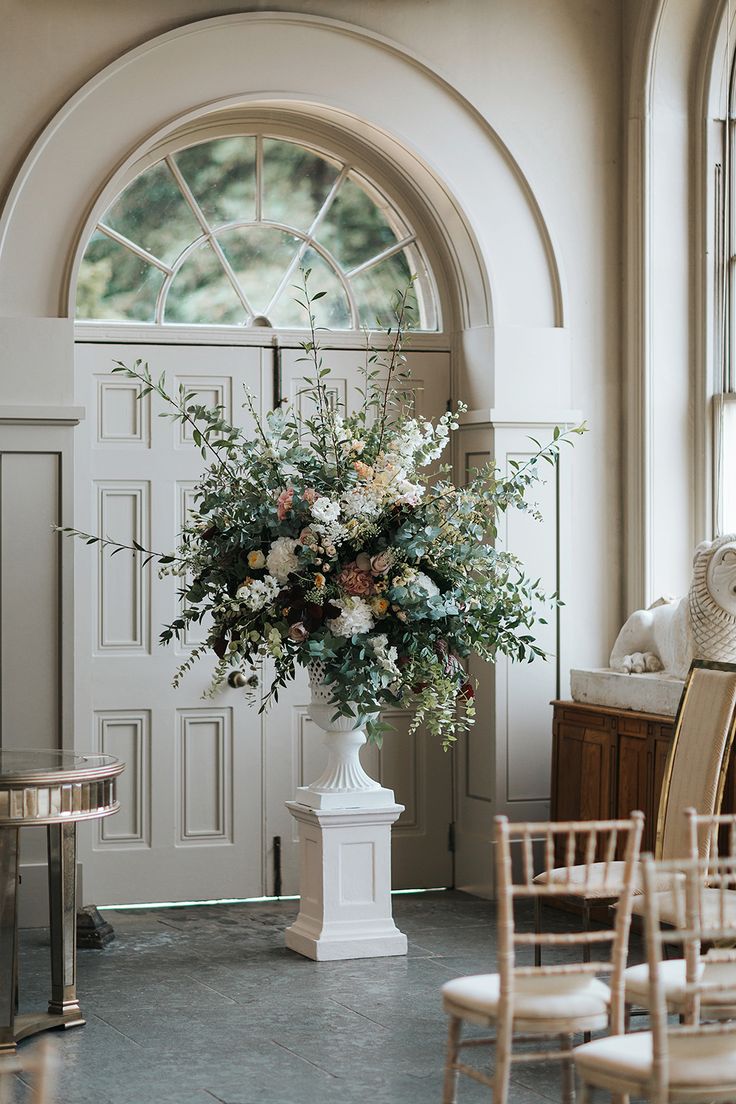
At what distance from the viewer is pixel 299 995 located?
4969 mm

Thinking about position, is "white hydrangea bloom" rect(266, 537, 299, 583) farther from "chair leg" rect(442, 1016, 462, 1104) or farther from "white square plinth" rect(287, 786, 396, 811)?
"chair leg" rect(442, 1016, 462, 1104)

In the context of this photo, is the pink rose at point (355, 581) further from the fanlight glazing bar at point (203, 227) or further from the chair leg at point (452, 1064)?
the chair leg at point (452, 1064)

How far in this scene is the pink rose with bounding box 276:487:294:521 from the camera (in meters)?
5.13

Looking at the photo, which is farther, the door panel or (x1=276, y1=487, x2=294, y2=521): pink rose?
the door panel

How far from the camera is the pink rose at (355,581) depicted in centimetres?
512

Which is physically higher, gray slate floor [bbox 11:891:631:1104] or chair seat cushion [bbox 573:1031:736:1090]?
chair seat cushion [bbox 573:1031:736:1090]

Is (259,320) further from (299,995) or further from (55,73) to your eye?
(299,995)

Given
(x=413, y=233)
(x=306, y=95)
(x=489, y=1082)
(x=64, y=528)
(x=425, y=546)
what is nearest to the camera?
(x=489, y=1082)

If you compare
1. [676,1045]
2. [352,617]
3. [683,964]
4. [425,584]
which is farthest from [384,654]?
[676,1045]

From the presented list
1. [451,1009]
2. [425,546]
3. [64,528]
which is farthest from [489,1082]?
[64,528]

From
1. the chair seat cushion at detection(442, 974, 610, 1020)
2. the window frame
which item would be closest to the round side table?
the chair seat cushion at detection(442, 974, 610, 1020)

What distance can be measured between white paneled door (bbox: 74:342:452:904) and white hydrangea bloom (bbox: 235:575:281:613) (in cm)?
137

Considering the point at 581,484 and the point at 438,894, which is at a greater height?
the point at 581,484

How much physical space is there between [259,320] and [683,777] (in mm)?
2938
